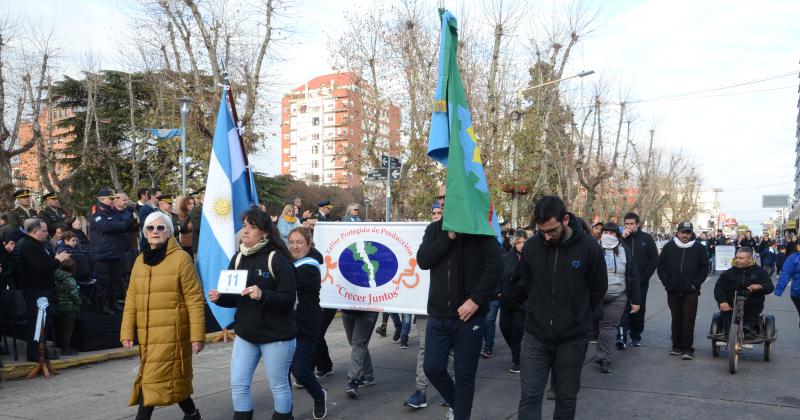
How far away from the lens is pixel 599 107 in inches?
1527

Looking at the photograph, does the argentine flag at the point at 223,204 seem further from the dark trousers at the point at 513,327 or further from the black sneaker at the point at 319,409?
the dark trousers at the point at 513,327

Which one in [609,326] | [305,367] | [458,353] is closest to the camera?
[458,353]

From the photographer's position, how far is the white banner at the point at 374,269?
7122 millimetres

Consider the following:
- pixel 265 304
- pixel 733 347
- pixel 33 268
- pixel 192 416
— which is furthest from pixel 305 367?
pixel 733 347

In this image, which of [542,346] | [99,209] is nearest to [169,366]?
[542,346]

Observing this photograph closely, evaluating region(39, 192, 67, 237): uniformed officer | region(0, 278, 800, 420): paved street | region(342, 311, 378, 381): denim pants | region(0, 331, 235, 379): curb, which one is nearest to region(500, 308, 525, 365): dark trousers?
region(0, 278, 800, 420): paved street

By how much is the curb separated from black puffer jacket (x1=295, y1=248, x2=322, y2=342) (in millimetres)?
3771

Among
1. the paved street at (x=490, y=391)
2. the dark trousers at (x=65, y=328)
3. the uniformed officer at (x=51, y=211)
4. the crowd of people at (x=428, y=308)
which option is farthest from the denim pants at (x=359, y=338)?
the uniformed officer at (x=51, y=211)

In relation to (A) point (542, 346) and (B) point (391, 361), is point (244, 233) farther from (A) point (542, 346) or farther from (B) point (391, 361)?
(B) point (391, 361)

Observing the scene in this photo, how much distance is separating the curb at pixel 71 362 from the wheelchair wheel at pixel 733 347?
24.0 ft

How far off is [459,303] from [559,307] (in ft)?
2.39

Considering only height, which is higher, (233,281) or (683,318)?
(233,281)

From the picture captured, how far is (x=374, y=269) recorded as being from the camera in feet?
23.9

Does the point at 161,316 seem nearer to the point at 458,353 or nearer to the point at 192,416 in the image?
the point at 192,416
